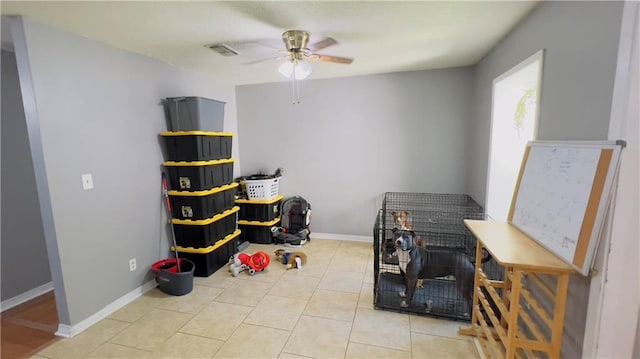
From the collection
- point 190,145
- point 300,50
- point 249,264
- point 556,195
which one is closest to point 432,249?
point 556,195

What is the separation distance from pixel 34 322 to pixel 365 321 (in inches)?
107

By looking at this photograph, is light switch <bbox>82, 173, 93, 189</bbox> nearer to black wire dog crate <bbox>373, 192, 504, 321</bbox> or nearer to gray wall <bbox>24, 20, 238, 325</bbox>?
gray wall <bbox>24, 20, 238, 325</bbox>

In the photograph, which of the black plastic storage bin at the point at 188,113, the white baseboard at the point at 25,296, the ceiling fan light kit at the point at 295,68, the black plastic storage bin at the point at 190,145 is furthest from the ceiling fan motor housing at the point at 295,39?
the white baseboard at the point at 25,296

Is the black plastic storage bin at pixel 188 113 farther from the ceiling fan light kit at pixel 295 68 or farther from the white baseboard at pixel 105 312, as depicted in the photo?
the white baseboard at pixel 105 312

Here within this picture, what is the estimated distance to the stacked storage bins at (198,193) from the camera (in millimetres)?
2785

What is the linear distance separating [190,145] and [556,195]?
285 cm

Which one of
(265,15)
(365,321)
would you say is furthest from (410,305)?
(265,15)

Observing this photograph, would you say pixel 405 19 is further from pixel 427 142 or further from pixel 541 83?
pixel 427 142

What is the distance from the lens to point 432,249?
2.41 meters

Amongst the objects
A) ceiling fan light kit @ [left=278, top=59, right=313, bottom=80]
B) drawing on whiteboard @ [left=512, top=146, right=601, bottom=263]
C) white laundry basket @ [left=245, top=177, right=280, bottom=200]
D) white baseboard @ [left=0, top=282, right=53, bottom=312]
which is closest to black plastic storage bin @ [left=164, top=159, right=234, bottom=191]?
white laundry basket @ [left=245, top=177, right=280, bottom=200]

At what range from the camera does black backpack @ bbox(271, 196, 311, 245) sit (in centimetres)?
383

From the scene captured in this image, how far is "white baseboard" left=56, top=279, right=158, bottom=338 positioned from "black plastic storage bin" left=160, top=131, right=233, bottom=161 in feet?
4.26

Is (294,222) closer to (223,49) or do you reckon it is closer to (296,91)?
(296,91)

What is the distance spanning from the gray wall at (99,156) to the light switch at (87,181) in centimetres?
3
